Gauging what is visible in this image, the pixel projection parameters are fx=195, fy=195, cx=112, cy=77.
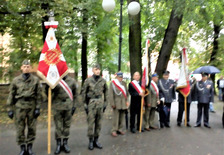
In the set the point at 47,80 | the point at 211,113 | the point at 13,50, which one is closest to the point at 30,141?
the point at 47,80

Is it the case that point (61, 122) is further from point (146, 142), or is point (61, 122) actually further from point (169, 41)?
point (169, 41)

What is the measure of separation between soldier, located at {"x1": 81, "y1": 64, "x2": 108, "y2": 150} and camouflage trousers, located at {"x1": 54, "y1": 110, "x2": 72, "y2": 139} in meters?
0.49

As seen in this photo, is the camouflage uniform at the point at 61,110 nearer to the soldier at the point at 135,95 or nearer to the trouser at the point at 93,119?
the trouser at the point at 93,119

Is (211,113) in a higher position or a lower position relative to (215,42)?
lower

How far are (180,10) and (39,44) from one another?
1102 cm

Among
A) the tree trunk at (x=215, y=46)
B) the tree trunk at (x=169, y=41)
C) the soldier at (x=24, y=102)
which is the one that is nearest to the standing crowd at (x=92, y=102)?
the soldier at (x=24, y=102)

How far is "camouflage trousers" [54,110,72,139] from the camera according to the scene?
4.52m

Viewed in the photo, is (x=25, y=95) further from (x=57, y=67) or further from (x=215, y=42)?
(x=215, y=42)

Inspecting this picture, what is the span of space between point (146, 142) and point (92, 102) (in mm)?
1844

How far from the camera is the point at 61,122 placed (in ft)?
14.9

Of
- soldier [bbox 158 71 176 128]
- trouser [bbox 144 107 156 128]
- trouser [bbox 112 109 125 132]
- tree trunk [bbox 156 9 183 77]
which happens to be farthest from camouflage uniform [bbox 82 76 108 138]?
tree trunk [bbox 156 9 183 77]

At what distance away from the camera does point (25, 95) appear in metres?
4.13

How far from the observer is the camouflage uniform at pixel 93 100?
4.73 metres

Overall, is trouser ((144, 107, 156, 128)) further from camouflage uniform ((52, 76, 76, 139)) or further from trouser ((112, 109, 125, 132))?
camouflage uniform ((52, 76, 76, 139))
